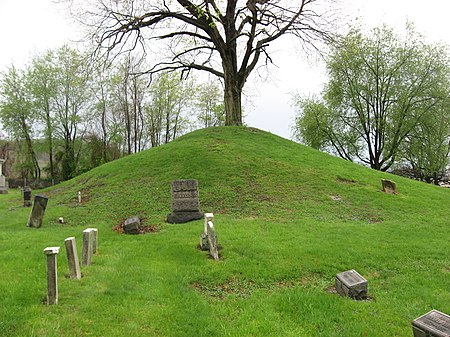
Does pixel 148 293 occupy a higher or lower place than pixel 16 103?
lower

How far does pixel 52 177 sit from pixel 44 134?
547cm

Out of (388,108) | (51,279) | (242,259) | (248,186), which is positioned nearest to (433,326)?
(242,259)

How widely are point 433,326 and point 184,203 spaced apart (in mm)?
8438

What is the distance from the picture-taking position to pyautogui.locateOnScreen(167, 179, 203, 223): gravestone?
11.0 m

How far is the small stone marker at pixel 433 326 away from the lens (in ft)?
11.6

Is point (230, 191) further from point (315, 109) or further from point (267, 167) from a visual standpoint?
point (315, 109)

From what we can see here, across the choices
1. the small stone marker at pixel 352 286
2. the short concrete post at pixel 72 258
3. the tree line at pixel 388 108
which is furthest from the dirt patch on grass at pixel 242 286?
the tree line at pixel 388 108

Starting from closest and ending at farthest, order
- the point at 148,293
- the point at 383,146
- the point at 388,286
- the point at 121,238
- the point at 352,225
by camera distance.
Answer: the point at 148,293 → the point at 388,286 → the point at 121,238 → the point at 352,225 → the point at 383,146

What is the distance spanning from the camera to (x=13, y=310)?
4.33 metres

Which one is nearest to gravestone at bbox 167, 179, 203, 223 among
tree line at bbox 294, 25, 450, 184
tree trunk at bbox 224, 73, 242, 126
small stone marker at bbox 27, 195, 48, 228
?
small stone marker at bbox 27, 195, 48, 228

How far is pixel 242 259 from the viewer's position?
7109mm

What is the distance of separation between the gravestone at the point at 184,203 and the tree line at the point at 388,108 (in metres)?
22.0

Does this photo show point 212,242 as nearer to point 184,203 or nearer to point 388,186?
point 184,203

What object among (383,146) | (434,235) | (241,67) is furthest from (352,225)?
(383,146)
